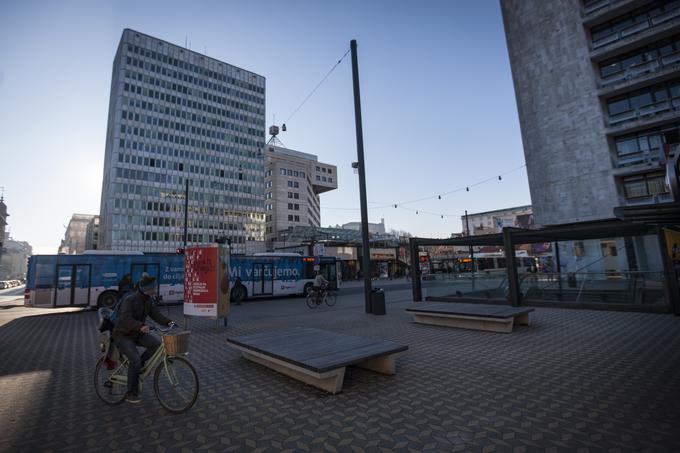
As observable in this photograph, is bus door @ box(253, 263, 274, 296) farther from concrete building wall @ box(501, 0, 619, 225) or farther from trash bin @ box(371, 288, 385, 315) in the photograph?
concrete building wall @ box(501, 0, 619, 225)

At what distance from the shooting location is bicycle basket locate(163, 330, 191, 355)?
440 centimetres

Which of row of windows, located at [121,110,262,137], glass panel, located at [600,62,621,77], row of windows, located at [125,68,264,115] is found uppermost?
row of windows, located at [125,68,264,115]

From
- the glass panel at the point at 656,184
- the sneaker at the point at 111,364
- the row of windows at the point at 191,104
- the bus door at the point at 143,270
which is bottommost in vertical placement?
the sneaker at the point at 111,364

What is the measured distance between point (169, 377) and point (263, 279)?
1788cm

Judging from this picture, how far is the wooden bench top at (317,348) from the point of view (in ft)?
16.4

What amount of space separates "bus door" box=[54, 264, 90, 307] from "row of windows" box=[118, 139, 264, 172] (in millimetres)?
63187

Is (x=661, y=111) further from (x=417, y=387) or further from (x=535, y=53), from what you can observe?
(x=417, y=387)

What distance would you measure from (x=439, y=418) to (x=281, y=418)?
6.61 ft

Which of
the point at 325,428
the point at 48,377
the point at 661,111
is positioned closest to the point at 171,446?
the point at 325,428

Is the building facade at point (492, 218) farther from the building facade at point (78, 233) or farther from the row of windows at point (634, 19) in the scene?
the building facade at point (78, 233)

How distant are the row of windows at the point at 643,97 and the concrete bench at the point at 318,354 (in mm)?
30565

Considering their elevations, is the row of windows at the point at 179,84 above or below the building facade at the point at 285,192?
above

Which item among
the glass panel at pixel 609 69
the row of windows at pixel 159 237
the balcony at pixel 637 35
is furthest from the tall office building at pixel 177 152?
the balcony at pixel 637 35

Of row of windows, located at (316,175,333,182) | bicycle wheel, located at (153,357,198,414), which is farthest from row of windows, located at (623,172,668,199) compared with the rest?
row of windows, located at (316,175,333,182)
